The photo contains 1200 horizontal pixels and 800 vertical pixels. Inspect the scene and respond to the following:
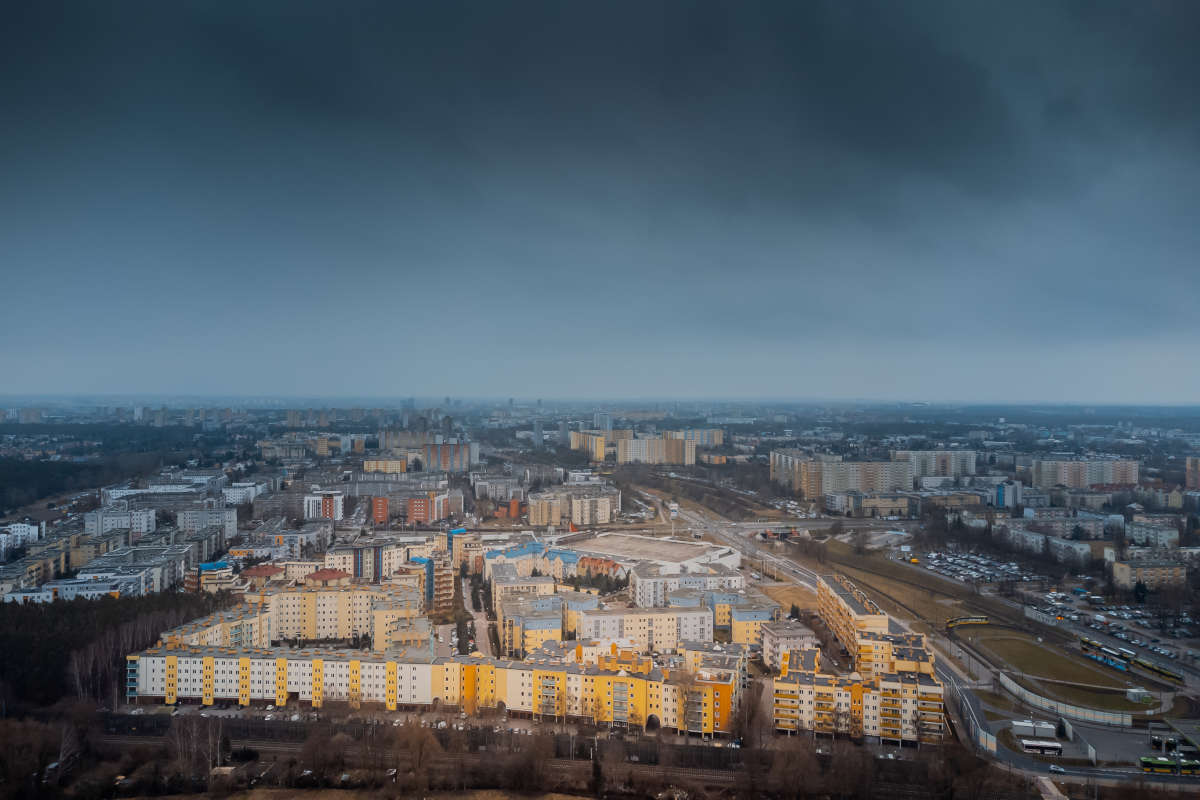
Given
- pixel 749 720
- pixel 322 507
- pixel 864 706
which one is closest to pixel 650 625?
pixel 749 720

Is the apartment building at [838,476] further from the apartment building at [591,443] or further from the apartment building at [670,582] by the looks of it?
the apartment building at [670,582]

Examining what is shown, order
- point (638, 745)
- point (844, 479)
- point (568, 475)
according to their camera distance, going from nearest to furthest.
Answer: point (638, 745), point (844, 479), point (568, 475)

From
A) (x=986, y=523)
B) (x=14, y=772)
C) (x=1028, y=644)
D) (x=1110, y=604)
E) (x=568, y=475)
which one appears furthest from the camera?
(x=568, y=475)

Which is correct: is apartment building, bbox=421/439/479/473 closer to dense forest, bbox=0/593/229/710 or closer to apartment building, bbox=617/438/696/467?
apartment building, bbox=617/438/696/467

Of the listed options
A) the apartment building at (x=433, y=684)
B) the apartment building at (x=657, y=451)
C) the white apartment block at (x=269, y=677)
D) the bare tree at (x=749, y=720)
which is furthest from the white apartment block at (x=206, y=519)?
the apartment building at (x=657, y=451)

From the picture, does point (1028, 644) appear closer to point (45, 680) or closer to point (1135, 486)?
→ point (45, 680)

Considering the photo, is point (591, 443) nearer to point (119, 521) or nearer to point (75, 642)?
point (119, 521)

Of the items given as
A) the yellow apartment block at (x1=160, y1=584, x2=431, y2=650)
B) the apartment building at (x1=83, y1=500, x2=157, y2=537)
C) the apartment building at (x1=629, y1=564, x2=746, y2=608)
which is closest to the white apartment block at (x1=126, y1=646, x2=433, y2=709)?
the yellow apartment block at (x1=160, y1=584, x2=431, y2=650)

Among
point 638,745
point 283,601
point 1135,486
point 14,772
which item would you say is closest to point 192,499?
point 283,601
